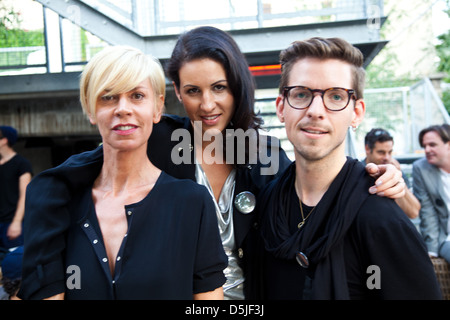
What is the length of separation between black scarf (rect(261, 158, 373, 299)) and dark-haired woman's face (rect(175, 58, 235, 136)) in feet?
2.28

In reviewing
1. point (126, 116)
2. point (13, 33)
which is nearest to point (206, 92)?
point (126, 116)

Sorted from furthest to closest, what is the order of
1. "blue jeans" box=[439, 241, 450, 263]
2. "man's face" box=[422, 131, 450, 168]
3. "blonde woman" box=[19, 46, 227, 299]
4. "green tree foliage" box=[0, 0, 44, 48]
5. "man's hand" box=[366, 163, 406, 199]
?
1. "green tree foliage" box=[0, 0, 44, 48]
2. "man's face" box=[422, 131, 450, 168]
3. "blue jeans" box=[439, 241, 450, 263]
4. "man's hand" box=[366, 163, 406, 199]
5. "blonde woman" box=[19, 46, 227, 299]

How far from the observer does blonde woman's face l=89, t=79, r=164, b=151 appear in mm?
1702

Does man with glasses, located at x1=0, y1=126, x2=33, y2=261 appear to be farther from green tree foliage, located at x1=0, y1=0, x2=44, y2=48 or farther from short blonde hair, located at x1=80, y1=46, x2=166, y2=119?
short blonde hair, located at x1=80, y1=46, x2=166, y2=119

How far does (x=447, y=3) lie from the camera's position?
11836 millimetres

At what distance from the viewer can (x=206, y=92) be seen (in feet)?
7.57

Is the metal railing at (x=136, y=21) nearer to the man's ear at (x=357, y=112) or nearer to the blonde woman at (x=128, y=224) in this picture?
the man's ear at (x=357, y=112)

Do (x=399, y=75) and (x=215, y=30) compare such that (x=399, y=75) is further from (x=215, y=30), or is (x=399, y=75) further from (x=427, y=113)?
(x=215, y=30)

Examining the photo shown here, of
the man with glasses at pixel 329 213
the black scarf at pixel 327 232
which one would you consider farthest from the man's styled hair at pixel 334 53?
the black scarf at pixel 327 232

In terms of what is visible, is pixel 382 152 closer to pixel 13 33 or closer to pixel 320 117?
pixel 320 117

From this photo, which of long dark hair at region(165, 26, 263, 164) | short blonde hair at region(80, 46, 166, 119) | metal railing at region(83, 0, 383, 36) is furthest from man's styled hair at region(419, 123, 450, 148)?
short blonde hair at region(80, 46, 166, 119)

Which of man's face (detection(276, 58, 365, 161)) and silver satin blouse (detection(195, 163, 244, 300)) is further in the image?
silver satin blouse (detection(195, 163, 244, 300))

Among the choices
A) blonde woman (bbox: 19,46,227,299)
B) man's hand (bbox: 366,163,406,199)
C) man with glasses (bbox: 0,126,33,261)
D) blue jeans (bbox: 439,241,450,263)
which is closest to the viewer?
blonde woman (bbox: 19,46,227,299)
